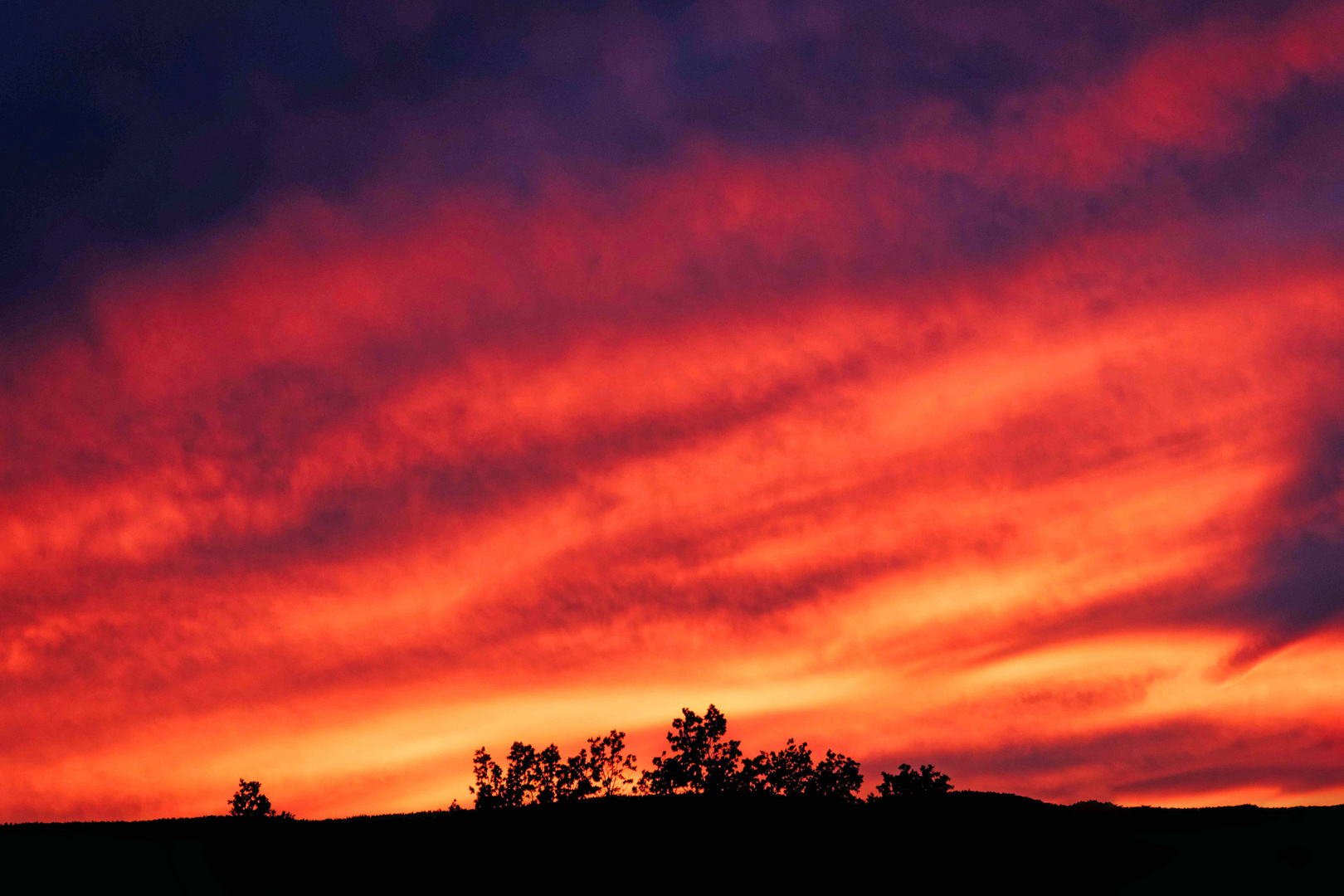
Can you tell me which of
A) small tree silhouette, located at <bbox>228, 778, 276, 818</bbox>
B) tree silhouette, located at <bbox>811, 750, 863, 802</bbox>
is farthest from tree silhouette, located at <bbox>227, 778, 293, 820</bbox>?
tree silhouette, located at <bbox>811, 750, 863, 802</bbox>

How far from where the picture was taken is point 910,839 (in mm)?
34156

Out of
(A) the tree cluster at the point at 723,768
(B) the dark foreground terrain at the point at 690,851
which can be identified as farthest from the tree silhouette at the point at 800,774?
(B) the dark foreground terrain at the point at 690,851

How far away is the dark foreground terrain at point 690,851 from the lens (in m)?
27.8

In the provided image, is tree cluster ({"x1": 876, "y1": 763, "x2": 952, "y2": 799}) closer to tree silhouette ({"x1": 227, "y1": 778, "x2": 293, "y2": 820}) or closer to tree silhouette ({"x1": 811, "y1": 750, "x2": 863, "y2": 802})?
tree silhouette ({"x1": 811, "y1": 750, "x2": 863, "y2": 802})

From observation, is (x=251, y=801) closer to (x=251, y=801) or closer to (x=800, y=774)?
(x=251, y=801)

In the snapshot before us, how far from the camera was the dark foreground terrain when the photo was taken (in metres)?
27.8

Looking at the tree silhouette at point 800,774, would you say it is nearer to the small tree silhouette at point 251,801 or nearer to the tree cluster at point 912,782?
the tree cluster at point 912,782

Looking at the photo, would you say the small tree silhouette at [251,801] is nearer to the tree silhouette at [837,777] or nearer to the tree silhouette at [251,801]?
the tree silhouette at [251,801]

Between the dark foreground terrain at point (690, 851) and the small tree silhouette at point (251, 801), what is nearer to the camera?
the dark foreground terrain at point (690, 851)

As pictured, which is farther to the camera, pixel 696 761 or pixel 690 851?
pixel 696 761

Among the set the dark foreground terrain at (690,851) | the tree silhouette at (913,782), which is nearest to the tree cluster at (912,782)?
the tree silhouette at (913,782)

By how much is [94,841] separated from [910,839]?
23421 millimetres

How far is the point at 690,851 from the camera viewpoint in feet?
106

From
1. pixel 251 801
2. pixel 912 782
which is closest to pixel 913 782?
pixel 912 782
